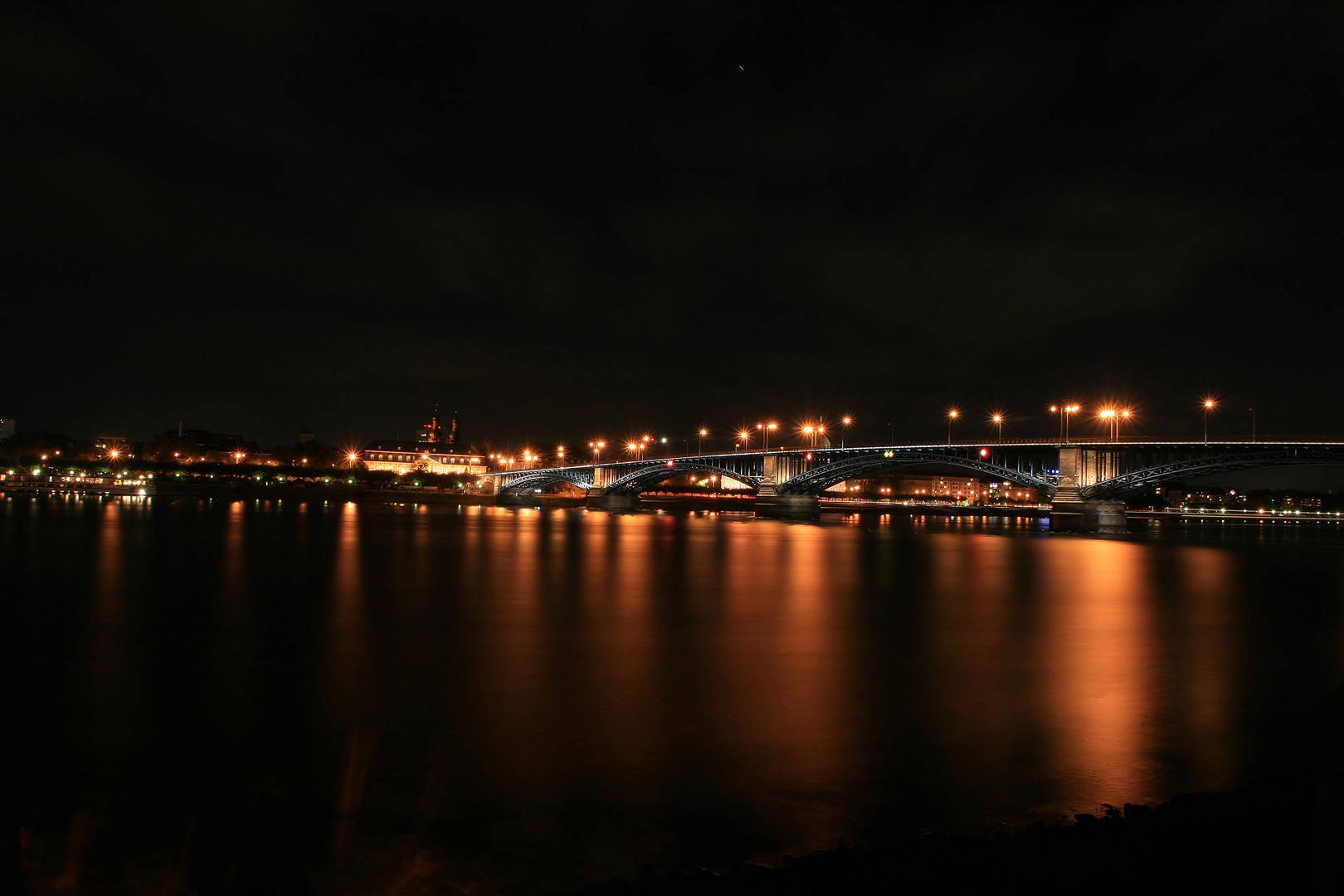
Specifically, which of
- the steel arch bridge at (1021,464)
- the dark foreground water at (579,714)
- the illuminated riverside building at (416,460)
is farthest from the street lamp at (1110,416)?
the illuminated riverside building at (416,460)

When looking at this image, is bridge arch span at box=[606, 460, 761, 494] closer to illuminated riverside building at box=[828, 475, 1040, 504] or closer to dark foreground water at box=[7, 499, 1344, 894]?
dark foreground water at box=[7, 499, 1344, 894]

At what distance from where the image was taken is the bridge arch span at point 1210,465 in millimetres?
64219

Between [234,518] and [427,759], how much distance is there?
191 ft

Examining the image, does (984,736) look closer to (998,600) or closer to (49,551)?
(998,600)

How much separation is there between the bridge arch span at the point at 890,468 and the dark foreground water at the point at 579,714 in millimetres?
46876

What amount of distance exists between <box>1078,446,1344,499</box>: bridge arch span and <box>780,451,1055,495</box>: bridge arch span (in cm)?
469

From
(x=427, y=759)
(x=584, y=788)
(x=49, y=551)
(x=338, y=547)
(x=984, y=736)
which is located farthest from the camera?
(x=338, y=547)

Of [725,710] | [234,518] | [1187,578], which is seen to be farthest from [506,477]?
[725,710]

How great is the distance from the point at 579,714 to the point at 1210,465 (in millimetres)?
68093

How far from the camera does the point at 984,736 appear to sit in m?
11.4

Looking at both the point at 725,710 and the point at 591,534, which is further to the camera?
the point at 591,534

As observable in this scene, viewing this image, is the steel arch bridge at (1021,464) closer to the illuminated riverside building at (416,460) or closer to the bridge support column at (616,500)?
the bridge support column at (616,500)

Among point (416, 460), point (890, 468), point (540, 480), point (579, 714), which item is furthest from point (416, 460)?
point (579, 714)

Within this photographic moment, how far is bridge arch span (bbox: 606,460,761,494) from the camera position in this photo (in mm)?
98938
